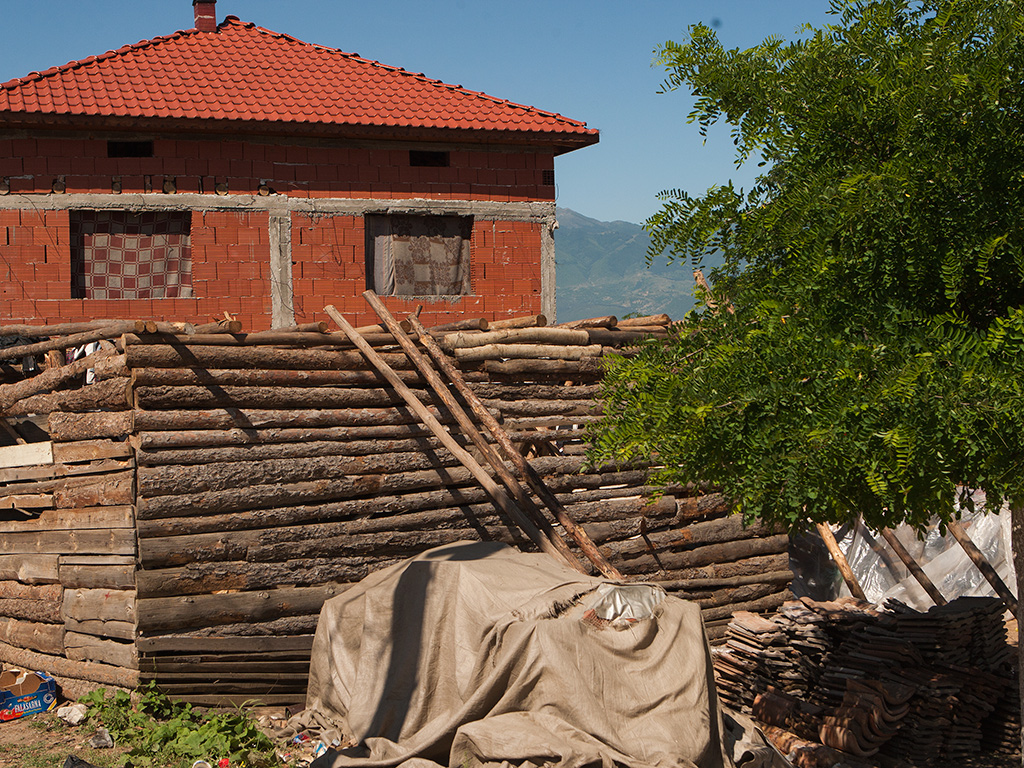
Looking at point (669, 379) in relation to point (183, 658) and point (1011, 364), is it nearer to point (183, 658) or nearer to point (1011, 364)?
point (1011, 364)

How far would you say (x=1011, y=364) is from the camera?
14.4 ft

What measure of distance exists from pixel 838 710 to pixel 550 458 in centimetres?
362

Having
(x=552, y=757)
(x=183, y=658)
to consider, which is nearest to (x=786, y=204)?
(x=552, y=757)

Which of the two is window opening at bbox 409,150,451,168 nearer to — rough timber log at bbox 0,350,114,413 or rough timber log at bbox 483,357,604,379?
rough timber log at bbox 483,357,604,379

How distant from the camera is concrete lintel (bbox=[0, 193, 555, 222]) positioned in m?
13.5

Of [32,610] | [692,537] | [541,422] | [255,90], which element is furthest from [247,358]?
[255,90]

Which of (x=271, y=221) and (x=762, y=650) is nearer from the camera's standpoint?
(x=762, y=650)

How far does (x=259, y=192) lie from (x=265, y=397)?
6.92m

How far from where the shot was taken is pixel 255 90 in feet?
48.4

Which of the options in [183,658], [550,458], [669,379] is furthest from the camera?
[550,458]

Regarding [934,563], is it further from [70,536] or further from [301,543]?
[70,536]

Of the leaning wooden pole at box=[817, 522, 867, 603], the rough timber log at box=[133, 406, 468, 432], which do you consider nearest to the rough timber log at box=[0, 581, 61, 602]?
the rough timber log at box=[133, 406, 468, 432]

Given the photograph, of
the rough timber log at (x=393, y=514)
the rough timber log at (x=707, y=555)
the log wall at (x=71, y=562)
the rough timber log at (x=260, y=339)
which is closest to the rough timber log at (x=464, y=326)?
the rough timber log at (x=260, y=339)

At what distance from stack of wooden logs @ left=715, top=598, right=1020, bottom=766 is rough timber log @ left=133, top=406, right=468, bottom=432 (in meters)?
4.19
